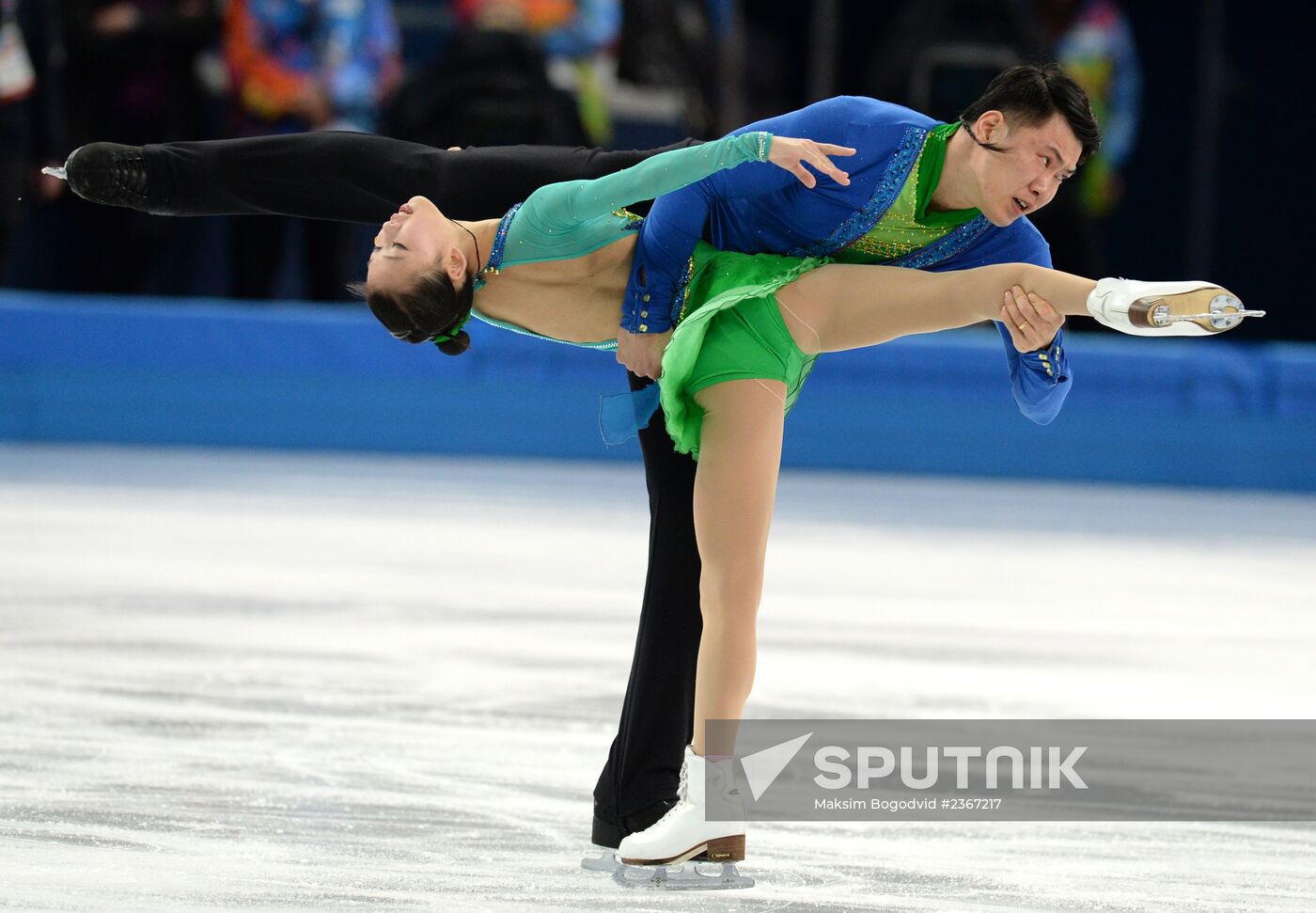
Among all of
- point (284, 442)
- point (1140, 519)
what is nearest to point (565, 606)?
point (1140, 519)

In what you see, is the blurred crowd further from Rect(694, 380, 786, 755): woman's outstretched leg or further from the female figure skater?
Rect(694, 380, 786, 755): woman's outstretched leg

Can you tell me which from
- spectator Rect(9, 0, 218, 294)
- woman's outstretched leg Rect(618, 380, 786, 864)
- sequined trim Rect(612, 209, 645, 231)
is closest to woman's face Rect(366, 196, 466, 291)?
sequined trim Rect(612, 209, 645, 231)

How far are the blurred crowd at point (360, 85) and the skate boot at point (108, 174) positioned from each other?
3.49 metres

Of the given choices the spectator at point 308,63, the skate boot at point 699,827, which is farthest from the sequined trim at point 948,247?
the spectator at point 308,63

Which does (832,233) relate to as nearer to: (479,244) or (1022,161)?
(1022,161)

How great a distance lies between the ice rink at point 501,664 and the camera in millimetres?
2598

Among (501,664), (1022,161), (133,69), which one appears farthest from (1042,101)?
(133,69)

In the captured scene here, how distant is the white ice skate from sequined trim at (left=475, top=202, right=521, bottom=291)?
0.74m

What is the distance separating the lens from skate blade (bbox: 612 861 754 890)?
8.38 ft

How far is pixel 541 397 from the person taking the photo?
8047mm

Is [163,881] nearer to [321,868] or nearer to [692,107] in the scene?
[321,868]

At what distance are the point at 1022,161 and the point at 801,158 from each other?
0.33m

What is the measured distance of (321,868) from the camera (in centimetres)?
256

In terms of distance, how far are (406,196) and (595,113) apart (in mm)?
4790
